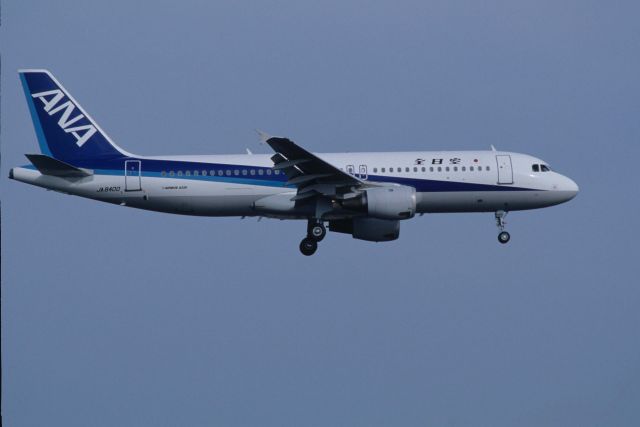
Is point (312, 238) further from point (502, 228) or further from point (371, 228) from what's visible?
point (502, 228)

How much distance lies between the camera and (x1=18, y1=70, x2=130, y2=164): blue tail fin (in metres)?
52.2

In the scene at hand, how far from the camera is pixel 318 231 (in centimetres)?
5234

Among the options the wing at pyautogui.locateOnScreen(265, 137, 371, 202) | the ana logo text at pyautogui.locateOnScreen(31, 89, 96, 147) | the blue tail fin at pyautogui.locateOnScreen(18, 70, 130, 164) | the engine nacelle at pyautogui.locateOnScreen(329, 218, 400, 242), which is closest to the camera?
the wing at pyautogui.locateOnScreen(265, 137, 371, 202)

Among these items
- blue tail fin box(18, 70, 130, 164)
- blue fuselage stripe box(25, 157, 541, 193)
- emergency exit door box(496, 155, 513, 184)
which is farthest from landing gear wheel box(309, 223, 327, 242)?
blue tail fin box(18, 70, 130, 164)

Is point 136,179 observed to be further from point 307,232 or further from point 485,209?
point 485,209

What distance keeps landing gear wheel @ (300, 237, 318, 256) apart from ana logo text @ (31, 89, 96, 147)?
1132cm

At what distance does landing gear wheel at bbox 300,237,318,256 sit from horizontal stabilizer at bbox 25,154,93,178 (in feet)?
34.4

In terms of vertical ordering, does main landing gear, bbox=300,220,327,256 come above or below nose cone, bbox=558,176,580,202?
below

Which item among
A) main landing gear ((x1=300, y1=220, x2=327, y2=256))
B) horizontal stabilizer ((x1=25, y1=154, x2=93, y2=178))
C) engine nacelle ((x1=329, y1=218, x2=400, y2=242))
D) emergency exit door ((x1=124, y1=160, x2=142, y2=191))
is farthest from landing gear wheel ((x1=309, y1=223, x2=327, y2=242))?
horizontal stabilizer ((x1=25, y1=154, x2=93, y2=178))

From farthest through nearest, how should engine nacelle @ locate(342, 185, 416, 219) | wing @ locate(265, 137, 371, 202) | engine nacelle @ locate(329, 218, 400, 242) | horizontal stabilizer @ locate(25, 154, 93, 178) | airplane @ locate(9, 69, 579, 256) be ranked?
engine nacelle @ locate(329, 218, 400, 242) < airplane @ locate(9, 69, 579, 256) < horizontal stabilizer @ locate(25, 154, 93, 178) < engine nacelle @ locate(342, 185, 416, 219) < wing @ locate(265, 137, 371, 202)

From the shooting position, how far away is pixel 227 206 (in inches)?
2023

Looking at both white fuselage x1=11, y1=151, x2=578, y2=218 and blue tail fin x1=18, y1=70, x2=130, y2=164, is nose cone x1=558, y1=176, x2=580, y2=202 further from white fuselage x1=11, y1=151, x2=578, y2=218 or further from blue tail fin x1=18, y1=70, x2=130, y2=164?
blue tail fin x1=18, y1=70, x2=130, y2=164

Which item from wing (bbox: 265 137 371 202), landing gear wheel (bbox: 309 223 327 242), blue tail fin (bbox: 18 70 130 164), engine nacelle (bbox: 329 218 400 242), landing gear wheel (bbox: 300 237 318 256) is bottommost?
landing gear wheel (bbox: 300 237 318 256)

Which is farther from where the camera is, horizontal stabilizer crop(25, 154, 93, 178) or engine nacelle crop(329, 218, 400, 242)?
engine nacelle crop(329, 218, 400, 242)
